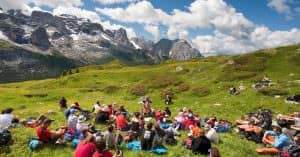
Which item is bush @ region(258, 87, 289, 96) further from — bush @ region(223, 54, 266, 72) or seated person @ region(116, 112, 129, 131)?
seated person @ region(116, 112, 129, 131)

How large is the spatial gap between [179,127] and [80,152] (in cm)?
1586

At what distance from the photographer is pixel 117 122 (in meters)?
29.5

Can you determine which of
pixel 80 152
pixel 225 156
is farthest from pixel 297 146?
pixel 80 152

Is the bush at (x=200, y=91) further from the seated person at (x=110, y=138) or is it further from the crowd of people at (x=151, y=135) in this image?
the seated person at (x=110, y=138)

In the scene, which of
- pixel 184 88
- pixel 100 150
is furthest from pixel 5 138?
pixel 184 88

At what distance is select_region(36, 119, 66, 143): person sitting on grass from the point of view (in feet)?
72.1

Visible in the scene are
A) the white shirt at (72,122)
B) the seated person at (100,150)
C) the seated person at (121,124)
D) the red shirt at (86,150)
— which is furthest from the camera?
the seated person at (121,124)

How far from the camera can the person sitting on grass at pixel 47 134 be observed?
865 inches

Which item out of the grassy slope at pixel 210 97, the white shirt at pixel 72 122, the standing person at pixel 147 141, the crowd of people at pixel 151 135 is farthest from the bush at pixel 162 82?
the standing person at pixel 147 141

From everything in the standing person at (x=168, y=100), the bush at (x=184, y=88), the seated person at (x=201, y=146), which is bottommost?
the standing person at (x=168, y=100)

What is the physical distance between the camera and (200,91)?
56.4 meters

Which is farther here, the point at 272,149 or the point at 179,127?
the point at 179,127

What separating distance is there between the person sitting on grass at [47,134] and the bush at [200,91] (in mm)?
35412

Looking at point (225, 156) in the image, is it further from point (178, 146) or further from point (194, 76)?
point (194, 76)
